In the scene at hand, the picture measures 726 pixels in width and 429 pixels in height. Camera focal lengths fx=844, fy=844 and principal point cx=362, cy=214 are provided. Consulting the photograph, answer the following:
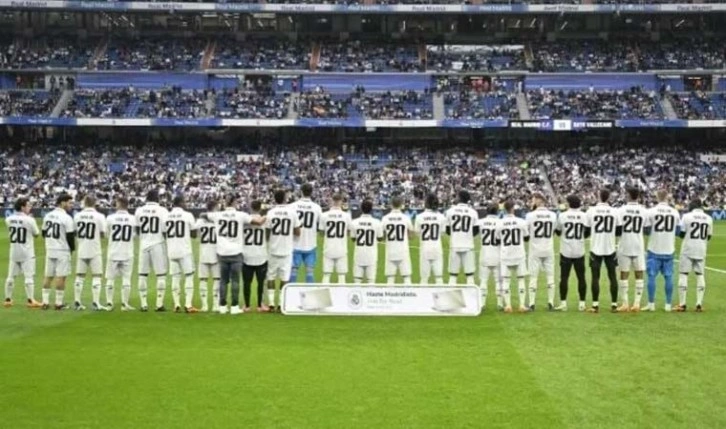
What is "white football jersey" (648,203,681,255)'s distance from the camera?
15.8 m

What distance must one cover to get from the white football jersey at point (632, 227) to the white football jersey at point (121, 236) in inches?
359

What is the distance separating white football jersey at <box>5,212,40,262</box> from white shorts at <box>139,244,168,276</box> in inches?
97.2

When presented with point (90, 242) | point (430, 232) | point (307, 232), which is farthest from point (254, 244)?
point (430, 232)

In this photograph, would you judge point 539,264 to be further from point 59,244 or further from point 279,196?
point 59,244

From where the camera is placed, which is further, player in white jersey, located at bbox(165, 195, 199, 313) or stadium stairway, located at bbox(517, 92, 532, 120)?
stadium stairway, located at bbox(517, 92, 532, 120)

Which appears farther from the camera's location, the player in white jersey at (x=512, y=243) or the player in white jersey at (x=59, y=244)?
the player in white jersey at (x=59, y=244)

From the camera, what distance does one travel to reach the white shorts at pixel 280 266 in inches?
616

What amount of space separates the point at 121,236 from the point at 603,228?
8.94 metres

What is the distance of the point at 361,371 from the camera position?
35.9 ft

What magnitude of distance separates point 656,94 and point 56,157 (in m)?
41.4

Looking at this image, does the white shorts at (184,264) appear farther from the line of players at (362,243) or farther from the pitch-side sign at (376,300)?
the pitch-side sign at (376,300)

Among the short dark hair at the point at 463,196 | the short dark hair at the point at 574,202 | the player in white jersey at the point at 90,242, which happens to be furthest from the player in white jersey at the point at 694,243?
the player in white jersey at the point at 90,242

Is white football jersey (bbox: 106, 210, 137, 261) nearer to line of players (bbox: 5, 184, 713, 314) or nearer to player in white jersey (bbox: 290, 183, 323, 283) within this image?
line of players (bbox: 5, 184, 713, 314)

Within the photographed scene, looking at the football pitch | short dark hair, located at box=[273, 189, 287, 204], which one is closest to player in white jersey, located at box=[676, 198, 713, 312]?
the football pitch
